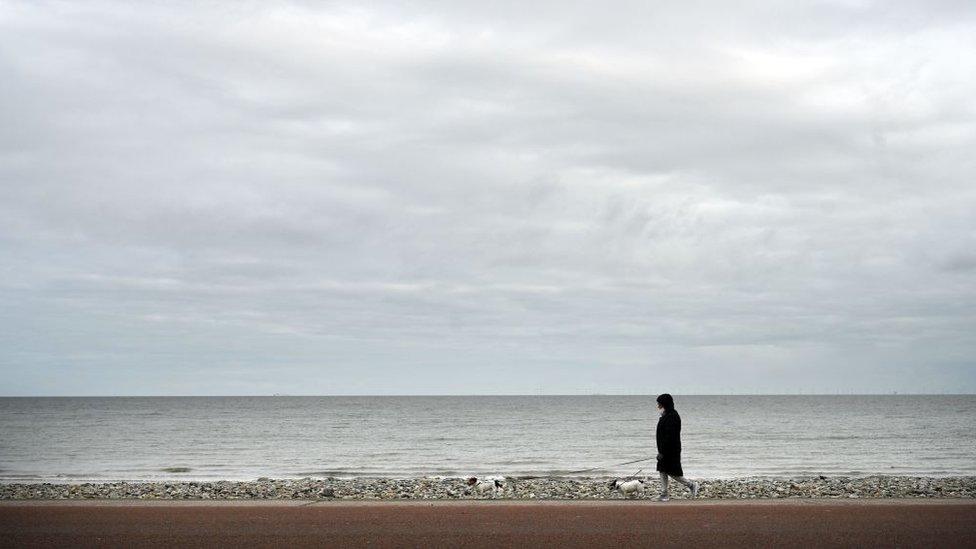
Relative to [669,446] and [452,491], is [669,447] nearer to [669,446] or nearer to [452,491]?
[669,446]

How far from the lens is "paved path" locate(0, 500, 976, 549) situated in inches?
460

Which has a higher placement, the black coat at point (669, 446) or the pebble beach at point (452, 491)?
the black coat at point (669, 446)

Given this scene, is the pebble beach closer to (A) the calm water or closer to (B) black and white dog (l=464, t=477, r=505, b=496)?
(B) black and white dog (l=464, t=477, r=505, b=496)

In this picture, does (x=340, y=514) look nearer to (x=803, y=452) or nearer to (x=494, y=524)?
(x=494, y=524)

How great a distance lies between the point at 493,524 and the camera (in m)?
12.8

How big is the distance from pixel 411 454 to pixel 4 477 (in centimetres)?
1836

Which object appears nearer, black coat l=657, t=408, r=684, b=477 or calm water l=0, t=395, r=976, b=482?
black coat l=657, t=408, r=684, b=477

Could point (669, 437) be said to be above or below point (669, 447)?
above

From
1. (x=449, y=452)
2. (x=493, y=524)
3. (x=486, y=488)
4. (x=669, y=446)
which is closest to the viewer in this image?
(x=493, y=524)

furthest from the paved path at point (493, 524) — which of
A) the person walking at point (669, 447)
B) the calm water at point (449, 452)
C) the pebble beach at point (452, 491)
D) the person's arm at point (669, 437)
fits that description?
the calm water at point (449, 452)

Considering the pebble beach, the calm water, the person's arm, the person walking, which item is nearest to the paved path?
the person walking

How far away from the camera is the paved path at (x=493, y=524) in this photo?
11.7m

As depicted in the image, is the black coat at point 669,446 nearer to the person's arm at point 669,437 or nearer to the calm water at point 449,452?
the person's arm at point 669,437

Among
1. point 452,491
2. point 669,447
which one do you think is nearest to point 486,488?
point 452,491
